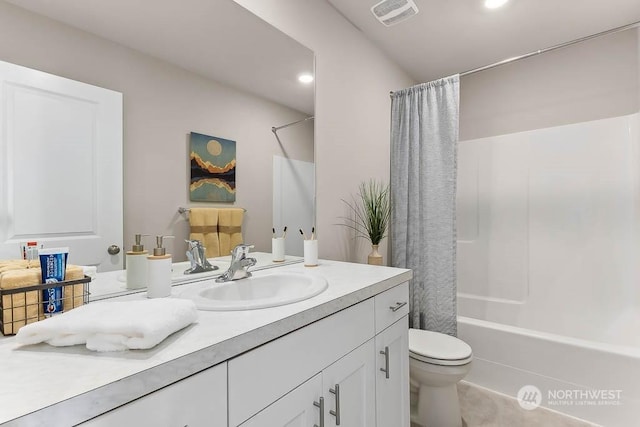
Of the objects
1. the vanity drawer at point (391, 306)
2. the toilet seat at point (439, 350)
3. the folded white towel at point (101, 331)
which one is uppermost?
the folded white towel at point (101, 331)

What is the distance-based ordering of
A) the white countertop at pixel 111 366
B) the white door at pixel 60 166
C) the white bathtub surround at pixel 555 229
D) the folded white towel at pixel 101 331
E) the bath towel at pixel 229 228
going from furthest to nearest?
the white bathtub surround at pixel 555 229 < the bath towel at pixel 229 228 < the white door at pixel 60 166 < the folded white towel at pixel 101 331 < the white countertop at pixel 111 366

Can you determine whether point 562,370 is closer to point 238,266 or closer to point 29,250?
point 238,266

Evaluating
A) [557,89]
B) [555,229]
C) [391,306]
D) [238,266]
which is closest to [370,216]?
[391,306]

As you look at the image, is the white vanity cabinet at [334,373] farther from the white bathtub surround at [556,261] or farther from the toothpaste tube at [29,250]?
the white bathtub surround at [556,261]

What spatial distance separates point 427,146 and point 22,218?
208 cm

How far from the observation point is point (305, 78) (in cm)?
165

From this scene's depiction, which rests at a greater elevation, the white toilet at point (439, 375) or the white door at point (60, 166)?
the white door at point (60, 166)

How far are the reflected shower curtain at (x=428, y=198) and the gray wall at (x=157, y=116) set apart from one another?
3.85ft

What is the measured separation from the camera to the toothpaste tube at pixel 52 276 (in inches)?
28.4

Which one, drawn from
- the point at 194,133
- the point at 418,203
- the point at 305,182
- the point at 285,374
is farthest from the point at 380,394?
the point at 418,203

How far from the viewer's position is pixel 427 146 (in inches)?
85.7

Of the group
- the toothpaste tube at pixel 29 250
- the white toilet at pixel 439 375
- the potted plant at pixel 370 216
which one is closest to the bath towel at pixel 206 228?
the toothpaste tube at pixel 29 250

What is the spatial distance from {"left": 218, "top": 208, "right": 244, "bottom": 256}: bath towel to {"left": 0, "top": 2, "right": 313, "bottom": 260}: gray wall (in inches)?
1.6

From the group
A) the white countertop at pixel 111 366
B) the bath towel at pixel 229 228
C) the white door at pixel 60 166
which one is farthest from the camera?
the bath towel at pixel 229 228
